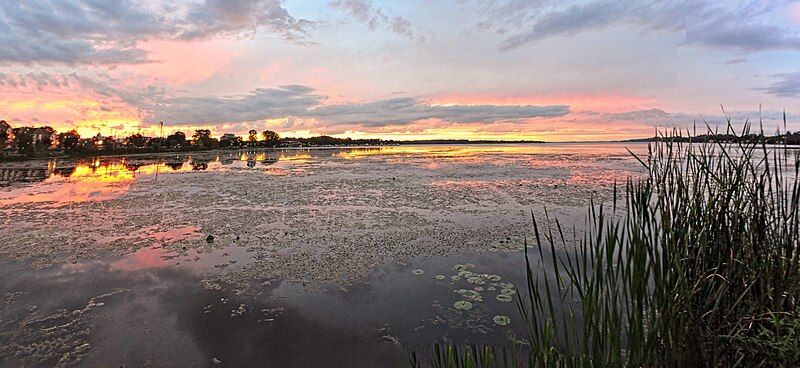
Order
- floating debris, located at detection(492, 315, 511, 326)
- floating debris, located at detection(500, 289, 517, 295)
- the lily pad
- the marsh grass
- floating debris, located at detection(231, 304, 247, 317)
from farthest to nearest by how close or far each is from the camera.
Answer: floating debris, located at detection(500, 289, 517, 295), the lily pad, floating debris, located at detection(231, 304, 247, 317), floating debris, located at detection(492, 315, 511, 326), the marsh grass

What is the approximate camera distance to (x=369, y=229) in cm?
915

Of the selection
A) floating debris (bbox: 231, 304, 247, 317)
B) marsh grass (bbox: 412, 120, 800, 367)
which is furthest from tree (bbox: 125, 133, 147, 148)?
marsh grass (bbox: 412, 120, 800, 367)

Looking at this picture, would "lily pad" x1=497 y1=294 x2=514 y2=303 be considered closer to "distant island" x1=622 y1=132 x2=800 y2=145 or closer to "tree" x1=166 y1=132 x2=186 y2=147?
"distant island" x1=622 y1=132 x2=800 y2=145

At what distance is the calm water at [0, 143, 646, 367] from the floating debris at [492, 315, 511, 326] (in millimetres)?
106

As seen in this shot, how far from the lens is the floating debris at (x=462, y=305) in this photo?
195 inches

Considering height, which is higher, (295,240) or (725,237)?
(725,237)

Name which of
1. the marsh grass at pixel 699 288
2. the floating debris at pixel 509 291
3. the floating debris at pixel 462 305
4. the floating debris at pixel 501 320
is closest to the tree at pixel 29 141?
the floating debris at pixel 462 305

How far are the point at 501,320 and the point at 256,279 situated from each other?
3.81 meters

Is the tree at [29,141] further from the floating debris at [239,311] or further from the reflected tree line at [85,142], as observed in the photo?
the floating debris at [239,311]

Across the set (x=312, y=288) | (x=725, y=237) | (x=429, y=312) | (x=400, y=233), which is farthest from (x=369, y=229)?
(x=725, y=237)

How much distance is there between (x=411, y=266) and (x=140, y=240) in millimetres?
5982

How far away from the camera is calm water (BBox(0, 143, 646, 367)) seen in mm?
4156

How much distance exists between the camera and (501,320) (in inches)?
180

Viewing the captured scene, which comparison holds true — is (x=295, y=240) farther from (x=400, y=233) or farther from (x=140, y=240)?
(x=140, y=240)
